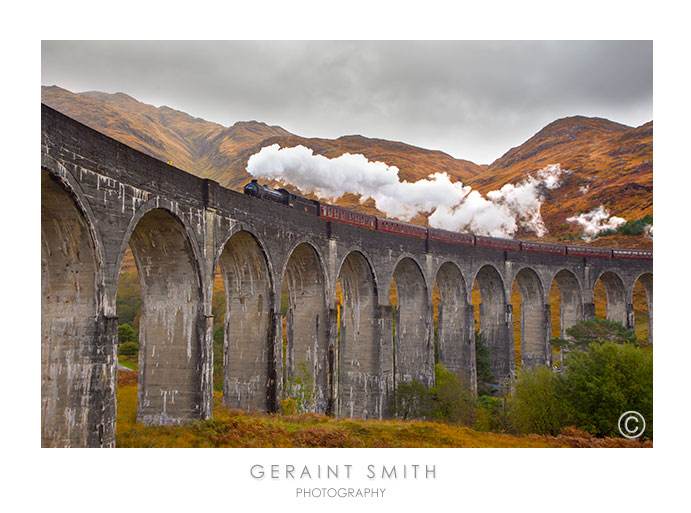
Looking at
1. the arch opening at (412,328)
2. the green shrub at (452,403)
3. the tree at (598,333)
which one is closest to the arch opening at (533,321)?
the tree at (598,333)

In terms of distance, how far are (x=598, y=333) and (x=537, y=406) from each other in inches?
580

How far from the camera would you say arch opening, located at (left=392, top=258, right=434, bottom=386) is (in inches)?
1153

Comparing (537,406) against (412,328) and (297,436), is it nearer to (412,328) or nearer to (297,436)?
(412,328)

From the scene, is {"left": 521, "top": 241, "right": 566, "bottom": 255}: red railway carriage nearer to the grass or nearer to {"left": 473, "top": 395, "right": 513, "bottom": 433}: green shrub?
{"left": 473, "top": 395, "right": 513, "bottom": 433}: green shrub

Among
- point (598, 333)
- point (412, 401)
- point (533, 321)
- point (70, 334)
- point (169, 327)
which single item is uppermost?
point (70, 334)

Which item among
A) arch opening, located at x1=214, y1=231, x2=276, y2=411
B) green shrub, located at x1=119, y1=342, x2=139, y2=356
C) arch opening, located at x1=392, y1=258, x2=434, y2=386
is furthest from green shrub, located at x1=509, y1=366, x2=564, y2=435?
green shrub, located at x1=119, y1=342, x2=139, y2=356

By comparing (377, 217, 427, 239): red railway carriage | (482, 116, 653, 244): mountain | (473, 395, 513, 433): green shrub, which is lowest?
(473, 395, 513, 433): green shrub

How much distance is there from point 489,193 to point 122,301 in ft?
162

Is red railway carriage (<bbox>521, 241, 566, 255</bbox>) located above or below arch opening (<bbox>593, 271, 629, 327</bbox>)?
above

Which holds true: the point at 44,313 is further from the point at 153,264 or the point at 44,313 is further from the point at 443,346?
the point at 443,346

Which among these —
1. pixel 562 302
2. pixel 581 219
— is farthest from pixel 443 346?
pixel 581 219

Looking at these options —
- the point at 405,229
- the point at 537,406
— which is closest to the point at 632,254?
the point at 405,229

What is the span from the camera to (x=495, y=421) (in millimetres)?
25969

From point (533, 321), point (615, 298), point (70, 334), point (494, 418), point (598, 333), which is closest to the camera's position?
point (70, 334)
